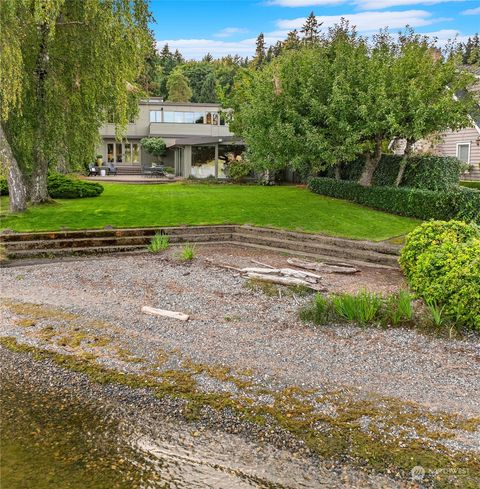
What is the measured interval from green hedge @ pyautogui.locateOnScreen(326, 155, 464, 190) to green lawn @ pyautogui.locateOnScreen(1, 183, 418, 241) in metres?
2.15

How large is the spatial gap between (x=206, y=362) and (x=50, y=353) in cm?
208

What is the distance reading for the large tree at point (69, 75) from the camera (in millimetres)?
13039

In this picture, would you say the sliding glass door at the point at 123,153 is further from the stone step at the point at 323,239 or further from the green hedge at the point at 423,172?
the stone step at the point at 323,239

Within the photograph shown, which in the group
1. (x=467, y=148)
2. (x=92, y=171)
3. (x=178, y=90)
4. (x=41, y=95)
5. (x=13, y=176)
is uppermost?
(x=178, y=90)

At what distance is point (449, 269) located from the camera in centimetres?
672

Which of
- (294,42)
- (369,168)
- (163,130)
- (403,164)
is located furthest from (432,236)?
(163,130)

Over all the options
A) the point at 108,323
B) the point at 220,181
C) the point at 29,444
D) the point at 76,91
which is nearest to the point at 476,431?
the point at 29,444

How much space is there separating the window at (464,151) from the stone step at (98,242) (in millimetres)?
15236

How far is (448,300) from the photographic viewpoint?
661 centimetres

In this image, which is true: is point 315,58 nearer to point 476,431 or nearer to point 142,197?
point 142,197

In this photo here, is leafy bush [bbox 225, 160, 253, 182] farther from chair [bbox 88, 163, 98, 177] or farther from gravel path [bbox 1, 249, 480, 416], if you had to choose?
gravel path [bbox 1, 249, 480, 416]

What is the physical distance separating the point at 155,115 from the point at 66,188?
2051cm

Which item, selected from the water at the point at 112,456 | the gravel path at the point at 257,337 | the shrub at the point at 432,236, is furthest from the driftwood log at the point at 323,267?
the water at the point at 112,456

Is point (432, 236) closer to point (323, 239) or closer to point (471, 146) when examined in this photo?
point (323, 239)
